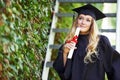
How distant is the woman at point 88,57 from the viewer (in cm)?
371

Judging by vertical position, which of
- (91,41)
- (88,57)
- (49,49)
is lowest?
(49,49)

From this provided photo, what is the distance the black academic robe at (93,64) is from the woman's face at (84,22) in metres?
0.11

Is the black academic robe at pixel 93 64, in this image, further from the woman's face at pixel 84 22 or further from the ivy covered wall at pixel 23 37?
the ivy covered wall at pixel 23 37

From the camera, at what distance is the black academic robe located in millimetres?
3715

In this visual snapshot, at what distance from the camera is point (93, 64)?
372 centimetres

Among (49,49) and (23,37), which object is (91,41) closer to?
(23,37)

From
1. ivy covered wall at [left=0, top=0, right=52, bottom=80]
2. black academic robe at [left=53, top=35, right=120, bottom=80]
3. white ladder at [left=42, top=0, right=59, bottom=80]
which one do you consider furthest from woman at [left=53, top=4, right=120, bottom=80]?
white ladder at [left=42, top=0, right=59, bottom=80]

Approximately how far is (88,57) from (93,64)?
9 cm

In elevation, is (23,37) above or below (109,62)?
above

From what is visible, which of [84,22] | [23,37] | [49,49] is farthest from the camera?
[49,49]

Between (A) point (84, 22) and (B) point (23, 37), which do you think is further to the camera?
(B) point (23, 37)

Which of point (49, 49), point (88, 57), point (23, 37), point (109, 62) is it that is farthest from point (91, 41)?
point (49, 49)

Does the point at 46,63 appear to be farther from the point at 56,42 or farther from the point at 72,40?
the point at 72,40

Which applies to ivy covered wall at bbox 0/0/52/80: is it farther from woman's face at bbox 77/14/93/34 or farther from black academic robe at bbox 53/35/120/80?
woman's face at bbox 77/14/93/34
